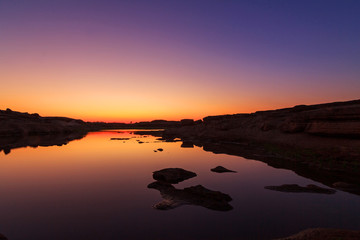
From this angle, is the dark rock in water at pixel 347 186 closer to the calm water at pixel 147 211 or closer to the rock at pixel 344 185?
the rock at pixel 344 185

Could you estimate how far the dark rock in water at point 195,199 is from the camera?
43.1 feet

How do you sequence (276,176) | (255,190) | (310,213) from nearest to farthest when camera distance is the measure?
(310,213)
(255,190)
(276,176)

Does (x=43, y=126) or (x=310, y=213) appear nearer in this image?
(x=310, y=213)

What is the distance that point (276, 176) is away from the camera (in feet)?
69.1

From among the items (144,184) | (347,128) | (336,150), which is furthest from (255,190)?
(347,128)

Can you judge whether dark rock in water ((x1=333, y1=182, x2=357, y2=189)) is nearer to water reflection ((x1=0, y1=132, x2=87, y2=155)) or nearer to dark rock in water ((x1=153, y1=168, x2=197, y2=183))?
dark rock in water ((x1=153, y1=168, x2=197, y2=183))

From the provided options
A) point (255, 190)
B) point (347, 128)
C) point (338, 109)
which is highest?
point (338, 109)

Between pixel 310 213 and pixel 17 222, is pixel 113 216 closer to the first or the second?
pixel 17 222

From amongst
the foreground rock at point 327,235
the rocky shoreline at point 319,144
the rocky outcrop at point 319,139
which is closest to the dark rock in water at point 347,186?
the rocky shoreline at point 319,144

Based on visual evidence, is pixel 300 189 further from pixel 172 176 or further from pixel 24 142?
pixel 24 142

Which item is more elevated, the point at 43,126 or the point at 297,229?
the point at 43,126

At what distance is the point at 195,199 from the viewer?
552 inches

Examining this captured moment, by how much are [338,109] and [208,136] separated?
38.4 meters

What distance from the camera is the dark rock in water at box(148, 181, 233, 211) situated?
13.1m
